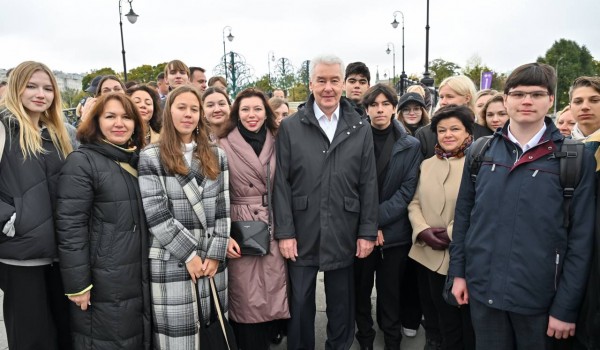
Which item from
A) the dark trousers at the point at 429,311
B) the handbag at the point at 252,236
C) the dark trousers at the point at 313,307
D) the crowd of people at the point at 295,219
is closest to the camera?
the crowd of people at the point at 295,219

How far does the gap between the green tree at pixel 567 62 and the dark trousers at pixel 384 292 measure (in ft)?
230

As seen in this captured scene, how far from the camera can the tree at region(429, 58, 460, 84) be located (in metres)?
42.8

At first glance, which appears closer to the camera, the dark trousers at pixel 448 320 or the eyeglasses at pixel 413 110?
the dark trousers at pixel 448 320

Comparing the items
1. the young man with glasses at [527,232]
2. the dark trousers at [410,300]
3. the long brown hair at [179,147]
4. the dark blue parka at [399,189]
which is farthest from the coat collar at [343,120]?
the dark trousers at [410,300]

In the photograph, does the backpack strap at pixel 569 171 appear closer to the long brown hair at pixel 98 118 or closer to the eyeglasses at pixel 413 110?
the eyeglasses at pixel 413 110

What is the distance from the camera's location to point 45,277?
2.75 meters

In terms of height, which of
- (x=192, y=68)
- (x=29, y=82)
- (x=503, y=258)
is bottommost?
(x=503, y=258)

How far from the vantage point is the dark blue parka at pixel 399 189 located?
3.27 metres

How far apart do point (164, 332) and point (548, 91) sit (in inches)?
114

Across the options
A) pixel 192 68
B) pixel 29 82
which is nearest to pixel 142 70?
pixel 192 68

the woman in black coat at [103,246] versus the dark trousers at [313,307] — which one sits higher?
the woman in black coat at [103,246]

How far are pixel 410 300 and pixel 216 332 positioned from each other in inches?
73.9

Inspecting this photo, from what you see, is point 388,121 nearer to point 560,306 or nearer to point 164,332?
point 560,306

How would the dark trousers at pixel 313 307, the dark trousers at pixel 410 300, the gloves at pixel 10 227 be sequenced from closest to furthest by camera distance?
the gloves at pixel 10 227, the dark trousers at pixel 313 307, the dark trousers at pixel 410 300
